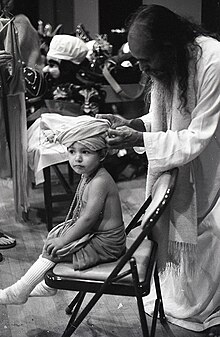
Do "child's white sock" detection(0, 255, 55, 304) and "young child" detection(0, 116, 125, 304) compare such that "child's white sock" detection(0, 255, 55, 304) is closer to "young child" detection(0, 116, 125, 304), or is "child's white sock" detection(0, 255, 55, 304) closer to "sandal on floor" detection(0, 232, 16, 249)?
"young child" detection(0, 116, 125, 304)

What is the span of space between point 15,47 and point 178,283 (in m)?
1.59

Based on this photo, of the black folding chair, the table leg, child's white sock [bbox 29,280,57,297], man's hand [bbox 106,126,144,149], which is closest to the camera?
the black folding chair

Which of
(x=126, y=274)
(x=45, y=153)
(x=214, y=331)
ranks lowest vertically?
(x=214, y=331)

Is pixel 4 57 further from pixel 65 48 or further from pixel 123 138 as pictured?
pixel 123 138

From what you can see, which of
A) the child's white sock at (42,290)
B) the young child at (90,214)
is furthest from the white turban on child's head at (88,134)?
the child's white sock at (42,290)

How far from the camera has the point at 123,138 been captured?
2188mm

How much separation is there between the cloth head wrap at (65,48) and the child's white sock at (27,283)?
6.82 ft

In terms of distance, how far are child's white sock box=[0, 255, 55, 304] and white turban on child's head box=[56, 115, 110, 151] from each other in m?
0.45

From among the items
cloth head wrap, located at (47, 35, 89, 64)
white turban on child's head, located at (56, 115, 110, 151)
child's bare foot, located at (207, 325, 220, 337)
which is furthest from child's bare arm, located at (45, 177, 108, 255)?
cloth head wrap, located at (47, 35, 89, 64)

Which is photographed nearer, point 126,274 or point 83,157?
point 126,274

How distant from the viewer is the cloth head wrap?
A: 4141mm

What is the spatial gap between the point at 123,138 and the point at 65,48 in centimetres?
210

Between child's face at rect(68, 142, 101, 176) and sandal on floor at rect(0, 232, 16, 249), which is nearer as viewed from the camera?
child's face at rect(68, 142, 101, 176)

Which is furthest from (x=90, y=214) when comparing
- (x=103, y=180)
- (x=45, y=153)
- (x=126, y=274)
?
(x=45, y=153)
